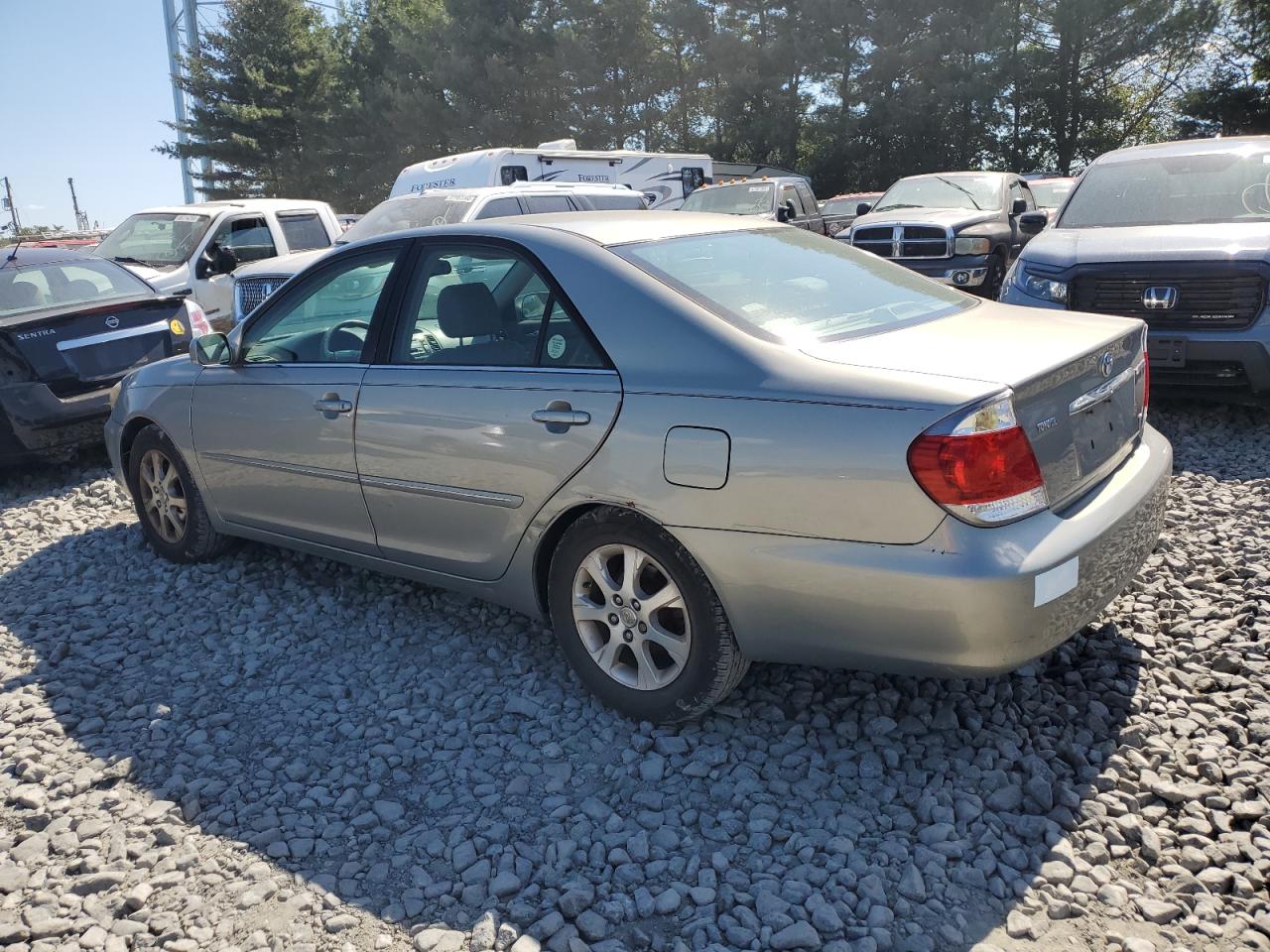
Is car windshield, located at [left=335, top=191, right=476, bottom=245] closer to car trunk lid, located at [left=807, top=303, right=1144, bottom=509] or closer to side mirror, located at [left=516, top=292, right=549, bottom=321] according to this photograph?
side mirror, located at [left=516, top=292, right=549, bottom=321]

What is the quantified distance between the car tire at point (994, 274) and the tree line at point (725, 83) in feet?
65.8

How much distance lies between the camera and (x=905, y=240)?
12.4 m

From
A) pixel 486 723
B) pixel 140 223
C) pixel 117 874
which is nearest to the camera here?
pixel 117 874

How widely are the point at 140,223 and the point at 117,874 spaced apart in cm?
1045

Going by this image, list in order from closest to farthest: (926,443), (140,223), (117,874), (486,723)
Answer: (926,443), (117,874), (486,723), (140,223)

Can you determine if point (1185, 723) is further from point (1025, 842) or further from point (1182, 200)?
point (1182, 200)

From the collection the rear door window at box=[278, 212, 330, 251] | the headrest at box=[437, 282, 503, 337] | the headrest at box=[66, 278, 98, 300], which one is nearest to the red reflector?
the headrest at box=[437, 282, 503, 337]

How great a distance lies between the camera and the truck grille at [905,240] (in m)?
12.2


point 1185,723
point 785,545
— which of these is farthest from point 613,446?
point 1185,723

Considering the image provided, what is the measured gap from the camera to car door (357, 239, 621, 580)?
3.34m

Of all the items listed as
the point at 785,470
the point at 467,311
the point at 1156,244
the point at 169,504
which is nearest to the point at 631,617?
the point at 785,470

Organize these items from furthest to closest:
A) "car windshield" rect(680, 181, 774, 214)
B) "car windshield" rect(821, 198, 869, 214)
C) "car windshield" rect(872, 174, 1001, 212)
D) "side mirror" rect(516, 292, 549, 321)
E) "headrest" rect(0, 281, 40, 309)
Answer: "car windshield" rect(821, 198, 869, 214)
"car windshield" rect(680, 181, 774, 214)
"car windshield" rect(872, 174, 1001, 212)
"headrest" rect(0, 281, 40, 309)
"side mirror" rect(516, 292, 549, 321)

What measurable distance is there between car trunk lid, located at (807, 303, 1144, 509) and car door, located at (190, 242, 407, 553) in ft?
6.41

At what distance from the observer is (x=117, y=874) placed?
2832 mm
